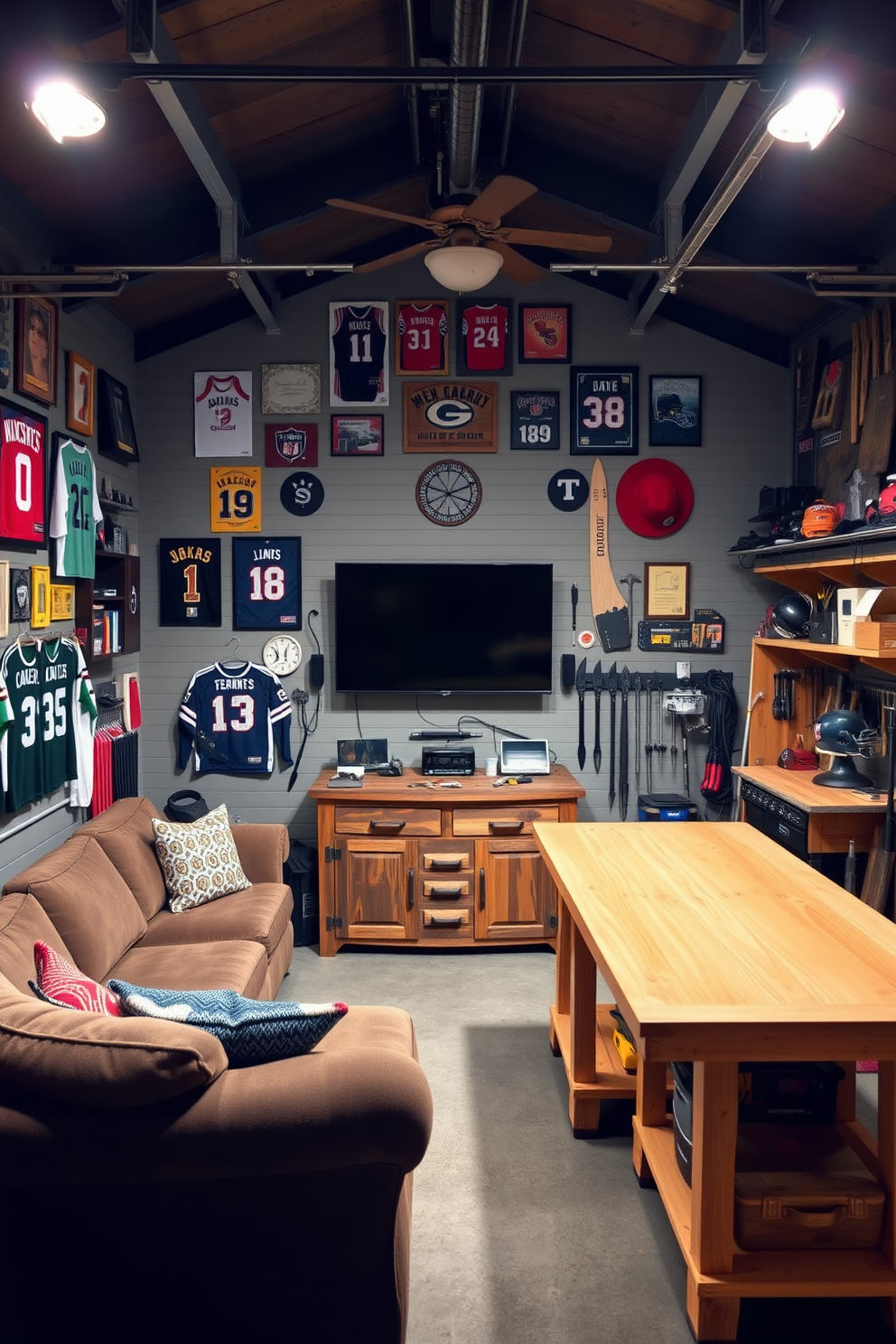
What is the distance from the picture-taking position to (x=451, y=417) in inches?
215

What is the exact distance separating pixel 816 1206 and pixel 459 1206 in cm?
102

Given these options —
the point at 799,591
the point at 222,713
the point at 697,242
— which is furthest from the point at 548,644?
the point at 697,242

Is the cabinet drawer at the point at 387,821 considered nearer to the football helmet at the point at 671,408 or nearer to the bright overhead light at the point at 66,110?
the football helmet at the point at 671,408

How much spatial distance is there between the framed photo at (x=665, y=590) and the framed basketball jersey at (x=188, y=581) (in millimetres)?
2469

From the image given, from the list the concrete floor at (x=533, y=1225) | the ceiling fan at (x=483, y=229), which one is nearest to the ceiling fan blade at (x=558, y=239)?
the ceiling fan at (x=483, y=229)

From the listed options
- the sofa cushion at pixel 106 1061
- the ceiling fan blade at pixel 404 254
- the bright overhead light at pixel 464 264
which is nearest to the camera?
the sofa cushion at pixel 106 1061

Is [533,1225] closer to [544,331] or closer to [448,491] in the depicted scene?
[448,491]

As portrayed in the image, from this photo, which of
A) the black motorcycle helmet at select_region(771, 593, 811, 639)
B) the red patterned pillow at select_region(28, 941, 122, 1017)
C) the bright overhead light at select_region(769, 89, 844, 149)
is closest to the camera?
the red patterned pillow at select_region(28, 941, 122, 1017)

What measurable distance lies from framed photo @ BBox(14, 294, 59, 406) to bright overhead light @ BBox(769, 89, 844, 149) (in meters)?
2.75

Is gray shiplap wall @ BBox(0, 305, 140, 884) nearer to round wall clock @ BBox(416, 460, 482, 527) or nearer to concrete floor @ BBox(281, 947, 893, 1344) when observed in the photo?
round wall clock @ BBox(416, 460, 482, 527)

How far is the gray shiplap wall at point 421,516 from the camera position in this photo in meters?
5.46

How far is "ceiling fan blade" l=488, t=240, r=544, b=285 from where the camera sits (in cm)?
361

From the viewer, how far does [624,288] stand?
5.47 metres

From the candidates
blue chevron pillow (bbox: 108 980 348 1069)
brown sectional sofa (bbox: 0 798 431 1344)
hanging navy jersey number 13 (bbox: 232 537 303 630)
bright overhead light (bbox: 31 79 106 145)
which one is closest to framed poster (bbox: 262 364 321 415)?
hanging navy jersey number 13 (bbox: 232 537 303 630)
